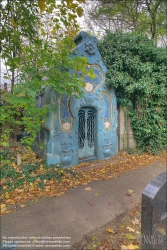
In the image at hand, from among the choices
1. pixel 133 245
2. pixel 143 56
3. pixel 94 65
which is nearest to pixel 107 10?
pixel 143 56

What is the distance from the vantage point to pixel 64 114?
530 cm

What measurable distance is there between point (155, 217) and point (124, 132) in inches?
207

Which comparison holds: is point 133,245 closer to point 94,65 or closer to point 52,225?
point 52,225

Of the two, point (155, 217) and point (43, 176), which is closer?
point (155, 217)

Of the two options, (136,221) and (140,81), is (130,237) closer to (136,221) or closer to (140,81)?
(136,221)

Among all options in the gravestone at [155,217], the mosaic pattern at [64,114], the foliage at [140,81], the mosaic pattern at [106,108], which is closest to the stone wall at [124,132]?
the foliage at [140,81]

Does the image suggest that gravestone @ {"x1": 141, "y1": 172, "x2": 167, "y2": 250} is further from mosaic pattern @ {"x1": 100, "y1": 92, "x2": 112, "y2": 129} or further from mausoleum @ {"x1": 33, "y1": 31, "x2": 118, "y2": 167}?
mosaic pattern @ {"x1": 100, "y1": 92, "x2": 112, "y2": 129}

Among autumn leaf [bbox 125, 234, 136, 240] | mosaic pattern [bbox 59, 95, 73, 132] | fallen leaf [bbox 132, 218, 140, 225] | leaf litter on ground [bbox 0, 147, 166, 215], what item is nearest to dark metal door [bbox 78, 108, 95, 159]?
leaf litter on ground [bbox 0, 147, 166, 215]

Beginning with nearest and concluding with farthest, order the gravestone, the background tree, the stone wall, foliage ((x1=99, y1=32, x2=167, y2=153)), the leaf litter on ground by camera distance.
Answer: the gravestone → the leaf litter on ground → foliage ((x1=99, y1=32, x2=167, y2=153)) → the stone wall → the background tree

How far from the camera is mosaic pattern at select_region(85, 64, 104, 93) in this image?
5824 mm

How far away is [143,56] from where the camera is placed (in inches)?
255

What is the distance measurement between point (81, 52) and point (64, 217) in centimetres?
524

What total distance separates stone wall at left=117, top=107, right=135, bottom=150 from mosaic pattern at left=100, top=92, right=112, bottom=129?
77cm

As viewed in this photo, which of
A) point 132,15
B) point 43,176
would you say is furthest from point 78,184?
point 132,15
